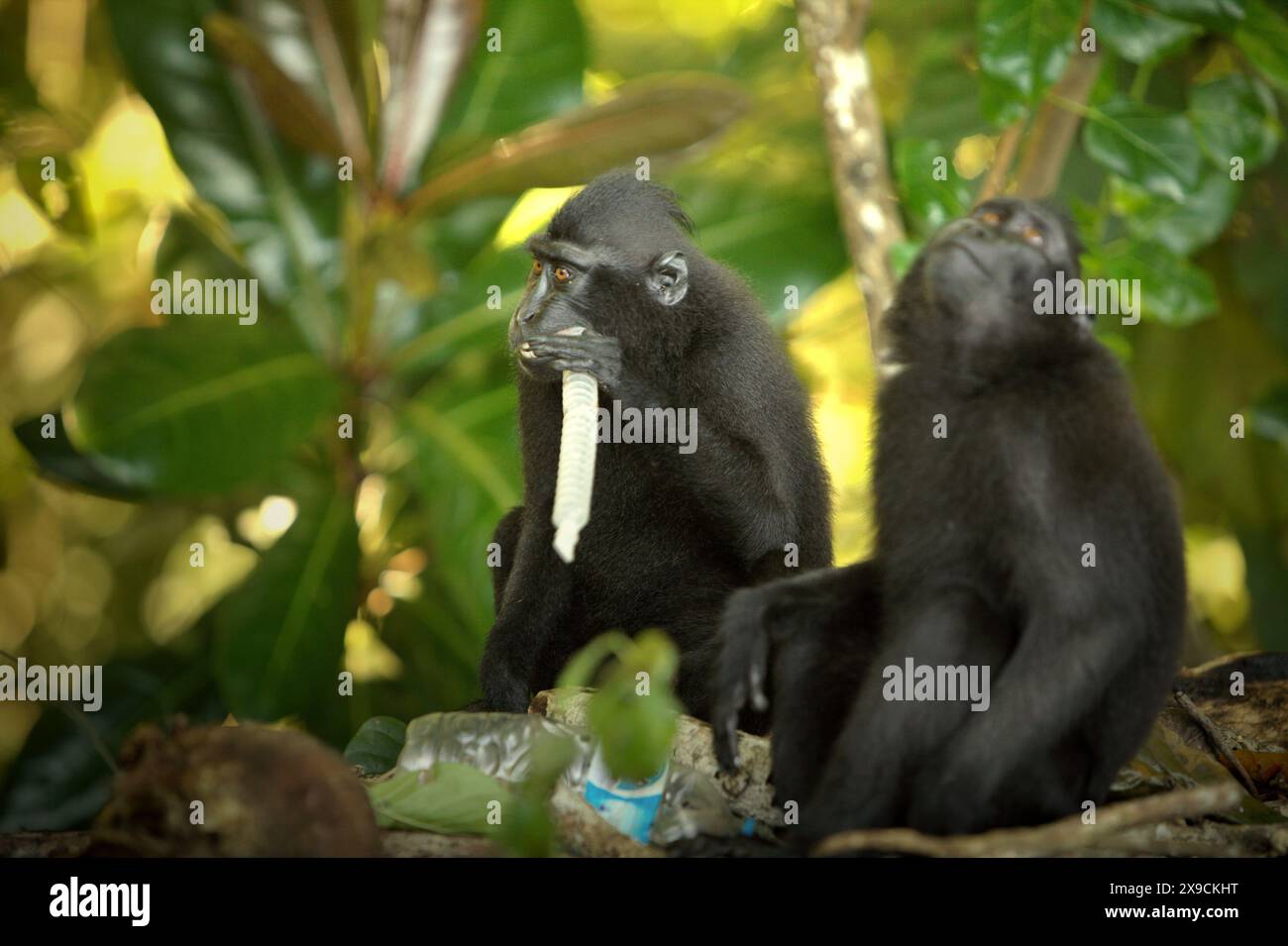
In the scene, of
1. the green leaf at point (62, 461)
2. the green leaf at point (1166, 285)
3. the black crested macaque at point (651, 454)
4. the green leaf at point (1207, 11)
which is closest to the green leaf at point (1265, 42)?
the green leaf at point (1207, 11)

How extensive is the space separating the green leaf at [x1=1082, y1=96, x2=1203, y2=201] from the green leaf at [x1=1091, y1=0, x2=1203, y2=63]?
21cm

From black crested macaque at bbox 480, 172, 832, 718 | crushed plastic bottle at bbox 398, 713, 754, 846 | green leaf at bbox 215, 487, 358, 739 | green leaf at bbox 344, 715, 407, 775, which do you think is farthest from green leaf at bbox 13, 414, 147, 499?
crushed plastic bottle at bbox 398, 713, 754, 846

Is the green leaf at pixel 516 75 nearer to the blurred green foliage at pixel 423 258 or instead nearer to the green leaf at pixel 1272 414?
the blurred green foliage at pixel 423 258

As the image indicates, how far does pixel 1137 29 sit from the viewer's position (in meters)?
5.28

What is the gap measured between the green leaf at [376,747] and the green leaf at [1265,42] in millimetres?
4244

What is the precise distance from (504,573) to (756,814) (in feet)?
6.51

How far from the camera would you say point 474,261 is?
6648mm

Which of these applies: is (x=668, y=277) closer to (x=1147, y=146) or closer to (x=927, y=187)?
(x=927, y=187)

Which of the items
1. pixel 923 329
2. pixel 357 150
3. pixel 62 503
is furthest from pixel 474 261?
pixel 62 503

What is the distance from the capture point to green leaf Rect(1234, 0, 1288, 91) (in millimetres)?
5395

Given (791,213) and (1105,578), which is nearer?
(1105,578)

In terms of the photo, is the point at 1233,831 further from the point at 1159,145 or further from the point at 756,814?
the point at 1159,145

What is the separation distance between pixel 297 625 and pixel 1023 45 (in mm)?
3771

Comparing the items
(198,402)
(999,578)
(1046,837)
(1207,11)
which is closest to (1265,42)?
(1207,11)
